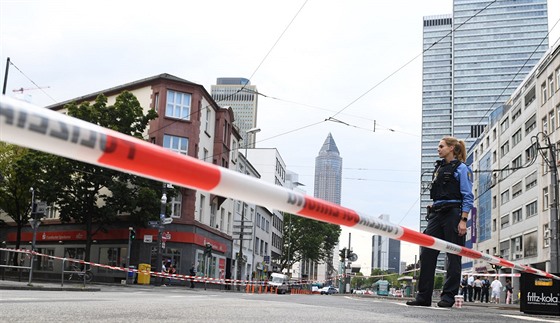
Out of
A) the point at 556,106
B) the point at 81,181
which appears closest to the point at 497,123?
the point at 556,106

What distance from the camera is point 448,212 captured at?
6.75m

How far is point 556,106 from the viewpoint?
47.1 metres

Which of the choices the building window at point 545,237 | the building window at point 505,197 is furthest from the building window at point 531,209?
the building window at point 505,197

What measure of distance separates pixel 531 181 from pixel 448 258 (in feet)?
175

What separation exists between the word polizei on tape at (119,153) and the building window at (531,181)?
→ 2200 inches

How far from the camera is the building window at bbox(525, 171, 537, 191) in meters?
54.5

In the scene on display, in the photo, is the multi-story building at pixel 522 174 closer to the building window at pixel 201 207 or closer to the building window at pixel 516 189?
the building window at pixel 516 189

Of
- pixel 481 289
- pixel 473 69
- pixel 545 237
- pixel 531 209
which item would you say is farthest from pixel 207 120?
pixel 473 69

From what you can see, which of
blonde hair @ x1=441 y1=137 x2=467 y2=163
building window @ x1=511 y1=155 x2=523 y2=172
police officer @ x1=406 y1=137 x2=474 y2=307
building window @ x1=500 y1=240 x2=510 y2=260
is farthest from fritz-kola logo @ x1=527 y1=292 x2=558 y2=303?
building window @ x1=500 y1=240 x2=510 y2=260

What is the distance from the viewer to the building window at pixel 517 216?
5976 cm

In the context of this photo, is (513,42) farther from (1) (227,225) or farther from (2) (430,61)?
(1) (227,225)

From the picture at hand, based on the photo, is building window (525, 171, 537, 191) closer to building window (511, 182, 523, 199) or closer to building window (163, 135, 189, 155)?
building window (511, 182, 523, 199)

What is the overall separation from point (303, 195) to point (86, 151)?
158cm

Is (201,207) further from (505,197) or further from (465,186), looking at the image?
(505,197)
